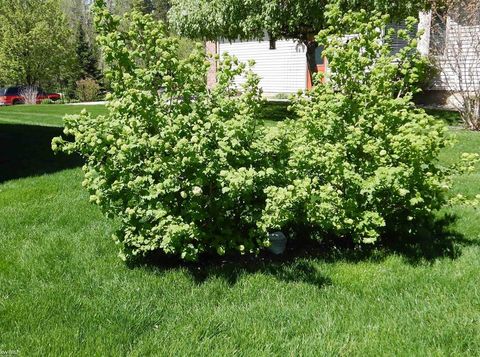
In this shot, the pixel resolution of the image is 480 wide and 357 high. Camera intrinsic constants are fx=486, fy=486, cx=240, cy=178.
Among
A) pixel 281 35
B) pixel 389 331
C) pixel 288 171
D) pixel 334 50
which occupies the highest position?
pixel 281 35

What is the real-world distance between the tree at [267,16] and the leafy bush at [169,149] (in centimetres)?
758

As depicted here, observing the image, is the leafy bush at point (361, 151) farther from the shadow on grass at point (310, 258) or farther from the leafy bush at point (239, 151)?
the shadow on grass at point (310, 258)

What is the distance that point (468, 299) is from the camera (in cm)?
305

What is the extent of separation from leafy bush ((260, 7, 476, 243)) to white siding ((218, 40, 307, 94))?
16.9 m

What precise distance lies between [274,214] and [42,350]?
5.30 feet

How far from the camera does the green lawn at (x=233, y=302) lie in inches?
102

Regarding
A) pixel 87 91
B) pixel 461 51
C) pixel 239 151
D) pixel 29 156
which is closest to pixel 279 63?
pixel 87 91

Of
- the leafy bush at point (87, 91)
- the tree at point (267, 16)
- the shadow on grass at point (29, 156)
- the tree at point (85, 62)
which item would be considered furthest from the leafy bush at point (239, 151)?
the tree at point (85, 62)

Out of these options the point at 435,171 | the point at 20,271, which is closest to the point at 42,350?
the point at 20,271

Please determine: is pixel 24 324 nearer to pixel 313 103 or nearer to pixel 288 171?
pixel 288 171

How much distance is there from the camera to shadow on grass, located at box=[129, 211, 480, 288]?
11.3ft

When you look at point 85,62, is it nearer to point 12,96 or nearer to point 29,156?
point 12,96

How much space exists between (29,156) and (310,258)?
222 inches

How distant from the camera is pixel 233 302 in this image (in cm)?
308
